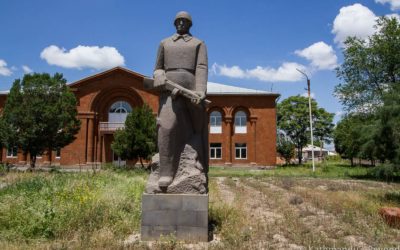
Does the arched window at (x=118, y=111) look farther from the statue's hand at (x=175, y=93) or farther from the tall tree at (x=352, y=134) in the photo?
the statue's hand at (x=175, y=93)

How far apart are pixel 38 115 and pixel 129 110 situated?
47.4ft

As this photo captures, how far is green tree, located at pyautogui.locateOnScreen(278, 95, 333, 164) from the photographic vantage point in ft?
156

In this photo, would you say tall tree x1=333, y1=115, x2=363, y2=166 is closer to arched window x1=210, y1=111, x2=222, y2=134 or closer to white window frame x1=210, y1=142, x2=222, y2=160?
arched window x1=210, y1=111, x2=222, y2=134

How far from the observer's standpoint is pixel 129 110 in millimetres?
34938

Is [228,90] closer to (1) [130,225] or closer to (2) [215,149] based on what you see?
(2) [215,149]

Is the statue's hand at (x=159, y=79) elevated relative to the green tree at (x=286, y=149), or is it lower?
elevated

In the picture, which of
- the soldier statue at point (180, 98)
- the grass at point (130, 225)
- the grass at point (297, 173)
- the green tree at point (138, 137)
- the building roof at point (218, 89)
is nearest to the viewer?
the grass at point (130, 225)

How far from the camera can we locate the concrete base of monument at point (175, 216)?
5.22m

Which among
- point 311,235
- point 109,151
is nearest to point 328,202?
point 311,235

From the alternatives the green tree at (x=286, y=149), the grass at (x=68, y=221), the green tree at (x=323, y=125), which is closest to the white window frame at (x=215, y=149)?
the green tree at (x=286, y=149)

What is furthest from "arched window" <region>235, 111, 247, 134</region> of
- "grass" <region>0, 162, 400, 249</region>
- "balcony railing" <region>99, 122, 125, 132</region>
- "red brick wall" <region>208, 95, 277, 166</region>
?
"grass" <region>0, 162, 400, 249</region>

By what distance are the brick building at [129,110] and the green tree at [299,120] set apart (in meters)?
14.1

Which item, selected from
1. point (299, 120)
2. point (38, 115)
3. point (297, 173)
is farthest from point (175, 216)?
point (299, 120)

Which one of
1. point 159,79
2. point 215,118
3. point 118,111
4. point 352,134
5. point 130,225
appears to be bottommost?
point 130,225
